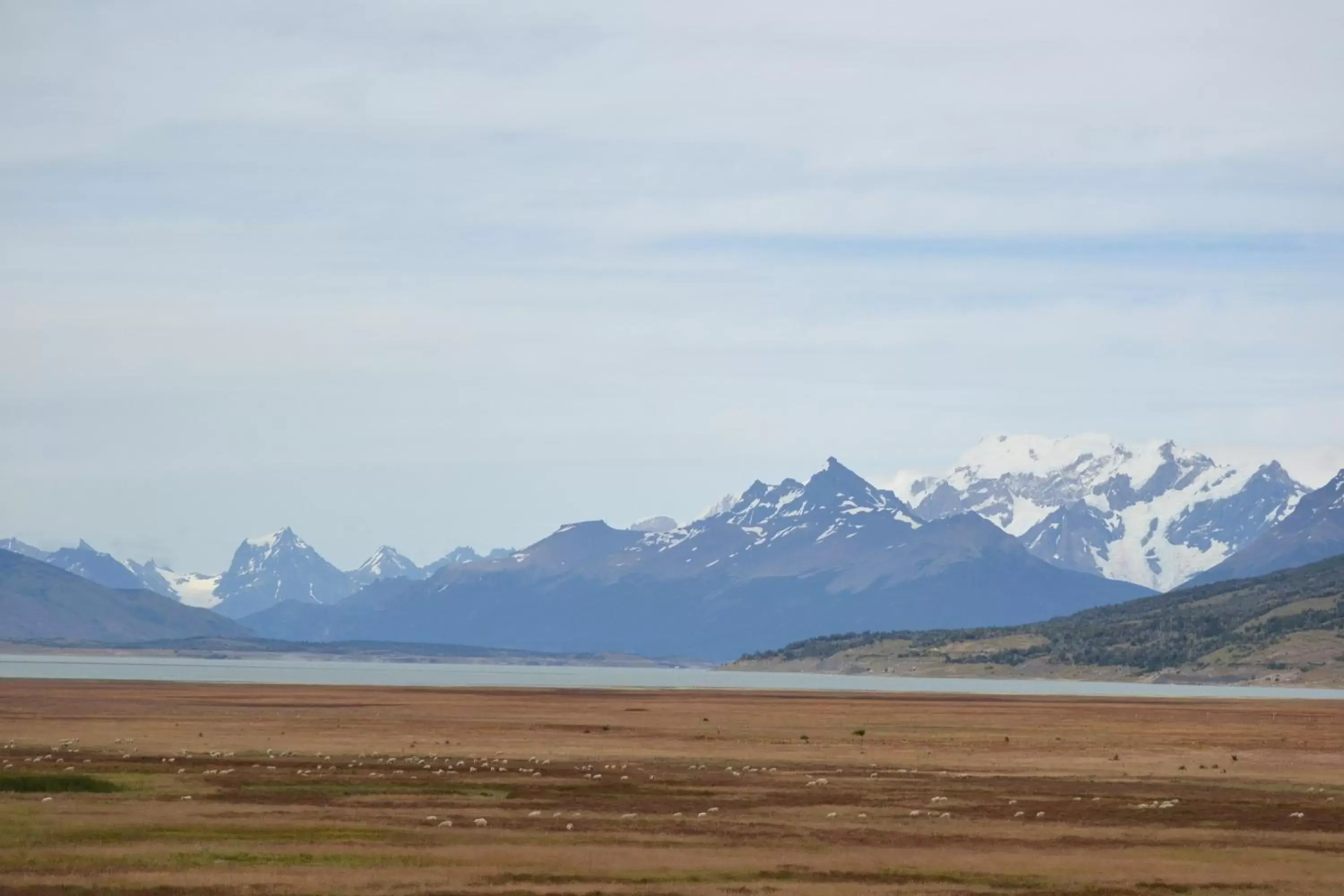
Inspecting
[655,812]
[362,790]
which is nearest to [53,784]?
[362,790]

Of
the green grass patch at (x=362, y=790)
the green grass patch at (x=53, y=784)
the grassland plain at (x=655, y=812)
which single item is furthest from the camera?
the green grass patch at (x=362, y=790)

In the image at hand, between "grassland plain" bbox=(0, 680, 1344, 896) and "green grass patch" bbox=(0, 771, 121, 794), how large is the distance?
0.82 feet

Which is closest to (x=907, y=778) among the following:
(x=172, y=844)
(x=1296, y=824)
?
(x=1296, y=824)

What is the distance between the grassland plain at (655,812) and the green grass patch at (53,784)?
251 millimetres

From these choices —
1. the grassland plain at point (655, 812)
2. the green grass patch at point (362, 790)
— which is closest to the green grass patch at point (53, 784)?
the grassland plain at point (655, 812)

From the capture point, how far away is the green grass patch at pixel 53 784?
68375 mm

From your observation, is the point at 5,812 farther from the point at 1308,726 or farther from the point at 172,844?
the point at 1308,726

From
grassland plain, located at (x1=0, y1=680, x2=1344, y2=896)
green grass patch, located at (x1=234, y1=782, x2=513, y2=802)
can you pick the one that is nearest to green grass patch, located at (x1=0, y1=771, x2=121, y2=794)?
grassland plain, located at (x1=0, y1=680, x2=1344, y2=896)

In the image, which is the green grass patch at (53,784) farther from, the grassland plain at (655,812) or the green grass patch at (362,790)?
the green grass patch at (362,790)

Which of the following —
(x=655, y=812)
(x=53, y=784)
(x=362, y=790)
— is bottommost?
(x=655, y=812)

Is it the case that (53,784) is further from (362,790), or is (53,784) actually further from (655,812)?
(655,812)

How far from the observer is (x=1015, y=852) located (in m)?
54.6

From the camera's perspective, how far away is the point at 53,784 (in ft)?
229

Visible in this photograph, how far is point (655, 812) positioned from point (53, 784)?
24.2 metres
